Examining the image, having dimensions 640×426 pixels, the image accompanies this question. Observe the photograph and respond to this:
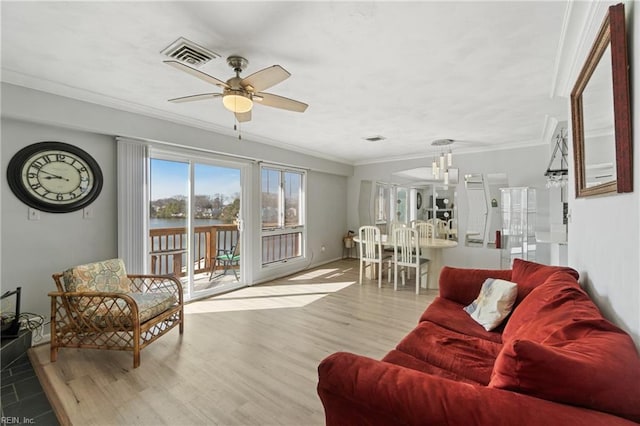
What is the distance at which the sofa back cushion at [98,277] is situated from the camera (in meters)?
2.41

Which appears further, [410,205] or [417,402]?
[410,205]

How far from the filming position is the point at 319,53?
206 centimetres

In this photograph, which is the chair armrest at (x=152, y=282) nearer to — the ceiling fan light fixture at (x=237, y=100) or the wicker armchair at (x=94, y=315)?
the wicker armchair at (x=94, y=315)

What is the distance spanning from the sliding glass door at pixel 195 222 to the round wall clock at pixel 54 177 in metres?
0.65

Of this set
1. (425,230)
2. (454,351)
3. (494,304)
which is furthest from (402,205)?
(454,351)

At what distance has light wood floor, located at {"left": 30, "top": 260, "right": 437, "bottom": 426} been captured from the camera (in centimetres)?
180

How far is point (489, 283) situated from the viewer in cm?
225

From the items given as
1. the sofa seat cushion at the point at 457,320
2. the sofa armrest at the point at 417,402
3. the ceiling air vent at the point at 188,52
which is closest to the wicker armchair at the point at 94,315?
the ceiling air vent at the point at 188,52

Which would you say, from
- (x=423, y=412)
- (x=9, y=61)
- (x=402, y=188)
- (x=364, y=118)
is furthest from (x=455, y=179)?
(x=9, y=61)

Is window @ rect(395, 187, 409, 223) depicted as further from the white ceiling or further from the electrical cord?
the electrical cord

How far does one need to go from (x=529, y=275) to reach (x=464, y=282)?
1.62ft

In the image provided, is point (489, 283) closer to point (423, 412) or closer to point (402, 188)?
point (423, 412)

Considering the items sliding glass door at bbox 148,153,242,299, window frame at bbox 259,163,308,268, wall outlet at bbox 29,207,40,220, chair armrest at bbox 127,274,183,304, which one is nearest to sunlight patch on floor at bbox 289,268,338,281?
window frame at bbox 259,163,308,268

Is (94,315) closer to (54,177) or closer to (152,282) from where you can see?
(152,282)
